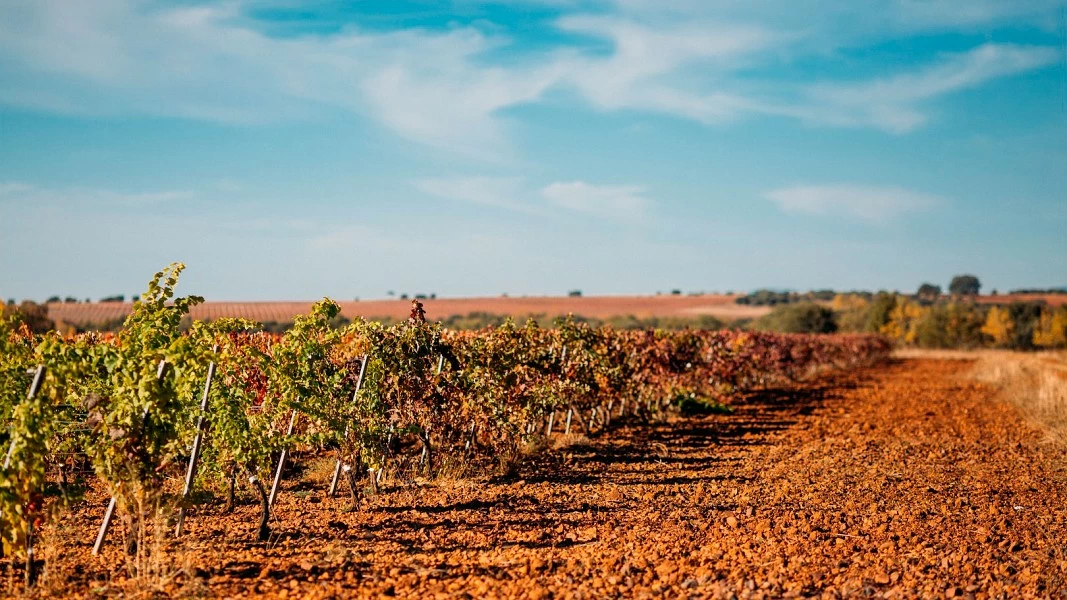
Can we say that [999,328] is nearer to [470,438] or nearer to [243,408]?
[470,438]

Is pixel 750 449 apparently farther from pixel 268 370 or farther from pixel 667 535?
pixel 268 370

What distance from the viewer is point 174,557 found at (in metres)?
5.68

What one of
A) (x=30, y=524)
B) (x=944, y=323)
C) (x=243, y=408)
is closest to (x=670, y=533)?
(x=243, y=408)

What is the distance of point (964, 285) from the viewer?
135 metres

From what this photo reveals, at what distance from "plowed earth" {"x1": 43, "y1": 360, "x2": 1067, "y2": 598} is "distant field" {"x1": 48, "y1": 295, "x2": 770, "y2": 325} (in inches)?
964

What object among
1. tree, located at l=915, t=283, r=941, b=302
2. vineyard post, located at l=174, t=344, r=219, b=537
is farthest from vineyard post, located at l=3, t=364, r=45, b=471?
tree, located at l=915, t=283, r=941, b=302

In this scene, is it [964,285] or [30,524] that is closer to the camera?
[30,524]

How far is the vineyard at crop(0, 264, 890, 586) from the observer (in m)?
5.37

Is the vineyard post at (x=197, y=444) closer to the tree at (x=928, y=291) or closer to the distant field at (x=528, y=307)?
the distant field at (x=528, y=307)

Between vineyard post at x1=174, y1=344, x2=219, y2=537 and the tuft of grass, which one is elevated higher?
vineyard post at x1=174, y1=344, x2=219, y2=537

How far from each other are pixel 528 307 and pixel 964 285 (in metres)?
99.1

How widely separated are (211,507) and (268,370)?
5.53ft

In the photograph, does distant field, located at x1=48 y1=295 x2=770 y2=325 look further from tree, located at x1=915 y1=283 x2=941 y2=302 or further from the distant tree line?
tree, located at x1=915 y1=283 x2=941 y2=302

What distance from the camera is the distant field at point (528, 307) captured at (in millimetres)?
34125
